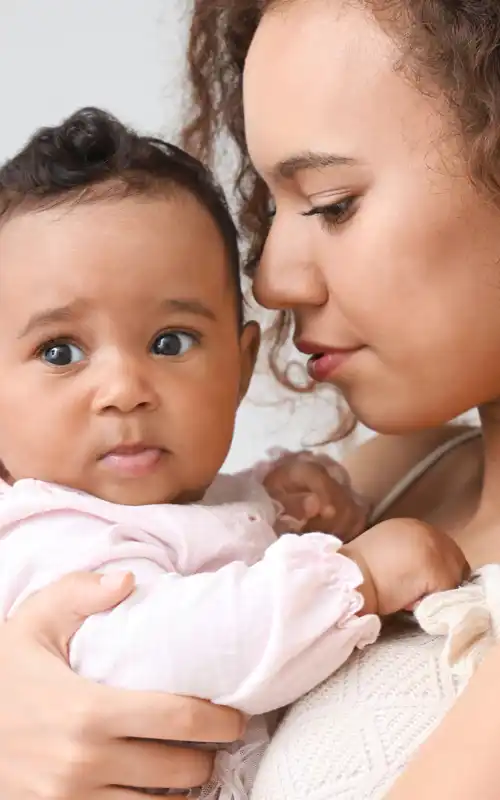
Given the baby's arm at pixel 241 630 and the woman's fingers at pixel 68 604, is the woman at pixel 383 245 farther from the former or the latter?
the woman's fingers at pixel 68 604

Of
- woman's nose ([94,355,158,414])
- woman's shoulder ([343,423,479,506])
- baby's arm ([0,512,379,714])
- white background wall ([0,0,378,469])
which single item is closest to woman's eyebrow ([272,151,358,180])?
woman's nose ([94,355,158,414])

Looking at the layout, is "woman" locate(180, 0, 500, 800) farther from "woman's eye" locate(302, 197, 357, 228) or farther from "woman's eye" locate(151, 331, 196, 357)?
"woman's eye" locate(151, 331, 196, 357)

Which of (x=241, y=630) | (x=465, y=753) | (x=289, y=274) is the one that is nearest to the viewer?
(x=465, y=753)

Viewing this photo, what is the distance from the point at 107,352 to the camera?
3.35ft

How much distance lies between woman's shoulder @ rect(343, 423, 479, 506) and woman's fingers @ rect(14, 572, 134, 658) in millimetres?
545

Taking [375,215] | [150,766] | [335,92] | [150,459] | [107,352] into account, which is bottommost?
[150,766]

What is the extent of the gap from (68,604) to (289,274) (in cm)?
40

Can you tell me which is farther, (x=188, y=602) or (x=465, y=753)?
(x=188, y=602)

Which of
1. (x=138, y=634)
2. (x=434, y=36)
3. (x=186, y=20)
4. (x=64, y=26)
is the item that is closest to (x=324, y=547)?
(x=138, y=634)

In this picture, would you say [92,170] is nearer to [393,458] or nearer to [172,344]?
[172,344]

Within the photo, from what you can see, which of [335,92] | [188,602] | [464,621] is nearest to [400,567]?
[464,621]

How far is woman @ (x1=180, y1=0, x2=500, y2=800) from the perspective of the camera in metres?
0.90

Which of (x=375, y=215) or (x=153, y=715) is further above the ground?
(x=375, y=215)

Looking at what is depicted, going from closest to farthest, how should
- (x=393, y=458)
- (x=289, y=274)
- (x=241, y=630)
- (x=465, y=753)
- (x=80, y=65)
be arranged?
(x=465, y=753) < (x=241, y=630) < (x=289, y=274) < (x=393, y=458) < (x=80, y=65)
